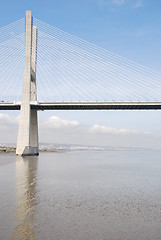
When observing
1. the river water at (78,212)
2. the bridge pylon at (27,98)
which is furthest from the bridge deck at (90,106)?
the river water at (78,212)

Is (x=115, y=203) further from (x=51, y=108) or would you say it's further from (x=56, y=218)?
(x=51, y=108)

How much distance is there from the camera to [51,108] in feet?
171

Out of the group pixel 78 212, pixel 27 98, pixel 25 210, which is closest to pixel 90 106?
pixel 27 98

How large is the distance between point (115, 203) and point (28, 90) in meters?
36.0

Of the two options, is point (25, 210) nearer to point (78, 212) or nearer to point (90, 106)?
point (78, 212)

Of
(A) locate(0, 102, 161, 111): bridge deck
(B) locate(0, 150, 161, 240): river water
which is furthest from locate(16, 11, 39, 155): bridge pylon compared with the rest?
(B) locate(0, 150, 161, 240): river water

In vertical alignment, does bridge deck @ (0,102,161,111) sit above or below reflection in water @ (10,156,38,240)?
above

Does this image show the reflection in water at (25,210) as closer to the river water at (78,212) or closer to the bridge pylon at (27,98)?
the river water at (78,212)

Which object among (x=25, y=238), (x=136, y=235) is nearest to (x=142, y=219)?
(x=136, y=235)

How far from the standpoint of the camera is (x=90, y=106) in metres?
50.5

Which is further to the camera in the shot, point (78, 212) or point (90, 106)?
point (90, 106)

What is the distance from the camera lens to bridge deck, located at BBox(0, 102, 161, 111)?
48.2 metres

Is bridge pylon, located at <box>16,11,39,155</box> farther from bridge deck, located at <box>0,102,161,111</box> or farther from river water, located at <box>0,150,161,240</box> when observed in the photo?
river water, located at <box>0,150,161,240</box>

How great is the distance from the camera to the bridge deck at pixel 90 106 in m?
48.2
